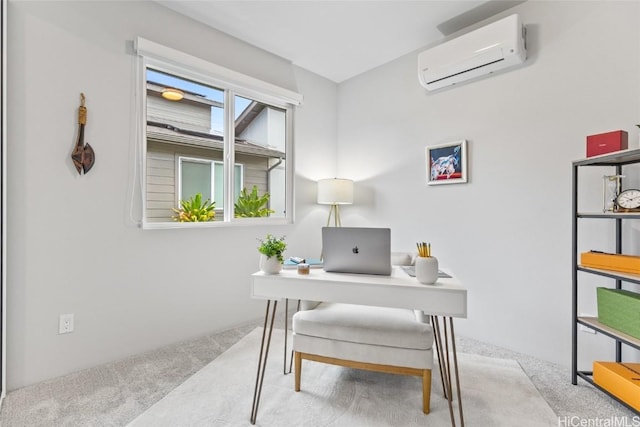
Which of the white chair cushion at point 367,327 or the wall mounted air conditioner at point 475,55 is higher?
the wall mounted air conditioner at point 475,55

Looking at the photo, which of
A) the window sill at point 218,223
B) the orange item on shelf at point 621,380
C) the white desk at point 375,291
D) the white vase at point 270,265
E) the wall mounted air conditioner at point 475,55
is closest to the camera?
the white desk at point 375,291

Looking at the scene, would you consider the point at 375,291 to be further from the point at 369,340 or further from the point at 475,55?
the point at 475,55

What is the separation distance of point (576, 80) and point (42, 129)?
10.9 ft

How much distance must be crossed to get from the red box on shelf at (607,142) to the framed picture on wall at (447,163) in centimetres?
86

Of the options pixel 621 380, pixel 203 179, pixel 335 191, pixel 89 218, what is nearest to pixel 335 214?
pixel 335 191

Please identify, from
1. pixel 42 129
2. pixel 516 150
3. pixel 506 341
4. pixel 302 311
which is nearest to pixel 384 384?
pixel 302 311

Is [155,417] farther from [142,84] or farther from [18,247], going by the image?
[142,84]

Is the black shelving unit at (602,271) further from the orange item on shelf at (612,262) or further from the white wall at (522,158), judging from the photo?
the white wall at (522,158)

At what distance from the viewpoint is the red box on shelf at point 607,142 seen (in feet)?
5.54

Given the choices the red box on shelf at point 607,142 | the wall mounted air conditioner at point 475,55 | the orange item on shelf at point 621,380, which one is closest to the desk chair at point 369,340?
the orange item on shelf at point 621,380

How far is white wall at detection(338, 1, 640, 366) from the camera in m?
1.95

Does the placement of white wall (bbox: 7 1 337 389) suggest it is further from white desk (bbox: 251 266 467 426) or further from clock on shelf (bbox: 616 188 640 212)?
clock on shelf (bbox: 616 188 640 212)

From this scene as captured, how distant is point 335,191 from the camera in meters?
3.17

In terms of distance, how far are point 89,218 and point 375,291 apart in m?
1.87
